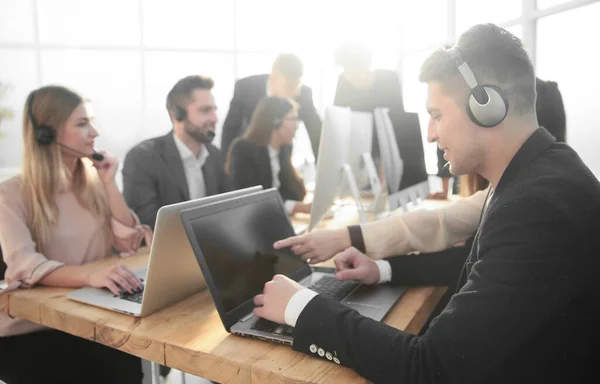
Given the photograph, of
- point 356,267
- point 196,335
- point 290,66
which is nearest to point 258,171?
point 290,66

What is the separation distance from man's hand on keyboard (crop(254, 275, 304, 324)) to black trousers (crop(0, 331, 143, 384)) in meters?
0.68

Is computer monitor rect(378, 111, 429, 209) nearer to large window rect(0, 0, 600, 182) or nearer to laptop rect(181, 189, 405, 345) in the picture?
laptop rect(181, 189, 405, 345)

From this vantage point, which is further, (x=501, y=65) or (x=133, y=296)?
(x=133, y=296)

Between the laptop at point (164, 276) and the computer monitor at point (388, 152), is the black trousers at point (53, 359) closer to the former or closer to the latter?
the laptop at point (164, 276)

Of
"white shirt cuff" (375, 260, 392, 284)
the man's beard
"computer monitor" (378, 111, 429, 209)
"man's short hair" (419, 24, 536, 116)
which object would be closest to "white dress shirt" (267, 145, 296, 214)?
the man's beard

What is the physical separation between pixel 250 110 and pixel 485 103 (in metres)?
2.72

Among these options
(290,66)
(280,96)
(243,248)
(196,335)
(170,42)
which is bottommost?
(196,335)

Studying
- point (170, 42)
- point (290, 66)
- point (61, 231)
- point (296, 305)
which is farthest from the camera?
point (170, 42)

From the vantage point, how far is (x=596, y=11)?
88.7 inches

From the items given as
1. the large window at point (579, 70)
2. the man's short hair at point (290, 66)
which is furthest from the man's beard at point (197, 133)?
the large window at point (579, 70)

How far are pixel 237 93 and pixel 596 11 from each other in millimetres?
2199

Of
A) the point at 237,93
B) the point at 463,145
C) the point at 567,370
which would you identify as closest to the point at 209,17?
the point at 237,93

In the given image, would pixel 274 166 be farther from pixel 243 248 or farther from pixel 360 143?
pixel 243 248

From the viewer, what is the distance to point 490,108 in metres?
0.75
